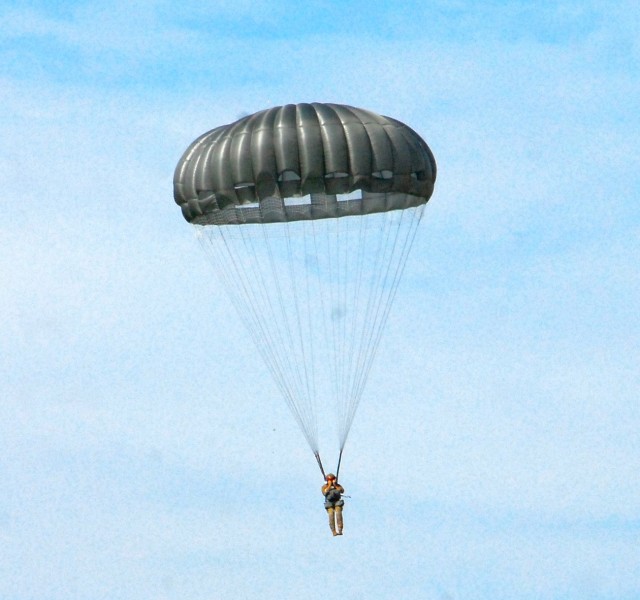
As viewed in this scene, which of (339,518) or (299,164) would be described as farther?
(339,518)

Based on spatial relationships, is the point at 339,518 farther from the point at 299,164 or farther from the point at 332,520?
the point at 299,164

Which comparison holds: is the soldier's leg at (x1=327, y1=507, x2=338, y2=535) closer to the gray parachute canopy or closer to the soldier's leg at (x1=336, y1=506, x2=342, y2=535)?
the soldier's leg at (x1=336, y1=506, x2=342, y2=535)

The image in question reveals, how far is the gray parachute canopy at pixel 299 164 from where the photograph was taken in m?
55.8

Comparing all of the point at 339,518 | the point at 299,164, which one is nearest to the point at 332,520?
the point at 339,518

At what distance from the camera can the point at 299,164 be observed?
183ft

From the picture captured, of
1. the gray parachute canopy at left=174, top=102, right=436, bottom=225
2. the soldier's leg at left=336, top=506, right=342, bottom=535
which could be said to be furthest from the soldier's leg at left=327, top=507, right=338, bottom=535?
the gray parachute canopy at left=174, top=102, right=436, bottom=225

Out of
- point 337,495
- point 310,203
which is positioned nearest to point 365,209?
point 310,203

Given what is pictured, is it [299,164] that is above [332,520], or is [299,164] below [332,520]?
above

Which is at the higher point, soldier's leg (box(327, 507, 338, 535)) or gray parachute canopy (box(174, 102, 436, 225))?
gray parachute canopy (box(174, 102, 436, 225))

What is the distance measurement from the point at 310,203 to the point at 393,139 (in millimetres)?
2612

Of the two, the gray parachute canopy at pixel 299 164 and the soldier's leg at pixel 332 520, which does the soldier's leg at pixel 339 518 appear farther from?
the gray parachute canopy at pixel 299 164

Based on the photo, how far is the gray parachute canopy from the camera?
5584 centimetres

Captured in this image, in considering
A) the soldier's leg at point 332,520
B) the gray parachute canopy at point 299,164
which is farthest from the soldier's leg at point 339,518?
the gray parachute canopy at point 299,164

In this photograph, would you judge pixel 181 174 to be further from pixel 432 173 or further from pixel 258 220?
pixel 432 173
